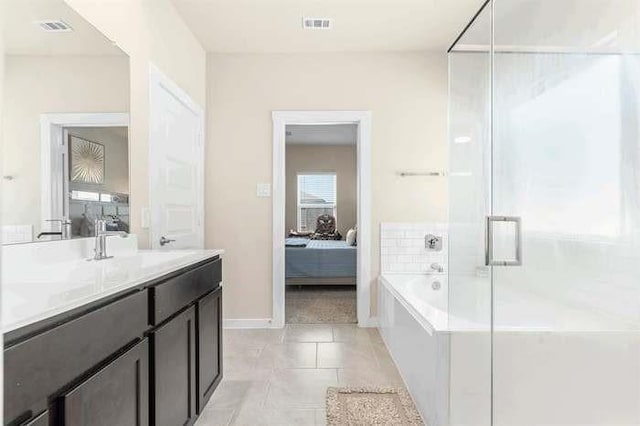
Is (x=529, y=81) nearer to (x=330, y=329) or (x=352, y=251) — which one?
(x=330, y=329)

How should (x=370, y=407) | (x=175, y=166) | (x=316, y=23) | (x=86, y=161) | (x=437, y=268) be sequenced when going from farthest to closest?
(x=437, y=268), (x=316, y=23), (x=175, y=166), (x=370, y=407), (x=86, y=161)

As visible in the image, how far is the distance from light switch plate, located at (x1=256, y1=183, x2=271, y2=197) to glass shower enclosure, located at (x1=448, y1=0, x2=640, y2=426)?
7.29 ft

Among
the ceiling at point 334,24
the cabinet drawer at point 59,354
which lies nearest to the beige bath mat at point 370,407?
the cabinet drawer at point 59,354

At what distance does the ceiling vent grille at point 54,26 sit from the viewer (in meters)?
1.57

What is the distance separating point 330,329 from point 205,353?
71.5 inches

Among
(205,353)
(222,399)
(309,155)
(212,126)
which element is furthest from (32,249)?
(309,155)

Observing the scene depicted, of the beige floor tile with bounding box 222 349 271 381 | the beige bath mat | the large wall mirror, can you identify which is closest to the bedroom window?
the beige floor tile with bounding box 222 349 271 381

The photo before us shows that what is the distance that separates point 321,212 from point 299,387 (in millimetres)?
6391

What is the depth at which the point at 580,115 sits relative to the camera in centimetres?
123

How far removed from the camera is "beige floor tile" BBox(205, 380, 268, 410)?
2.19 meters

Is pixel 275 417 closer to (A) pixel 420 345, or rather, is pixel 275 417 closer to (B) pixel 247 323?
(A) pixel 420 345

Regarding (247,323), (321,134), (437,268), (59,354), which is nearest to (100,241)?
(59,354)

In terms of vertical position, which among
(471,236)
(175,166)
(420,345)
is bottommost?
(420,345)

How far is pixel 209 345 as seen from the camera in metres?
2.02
